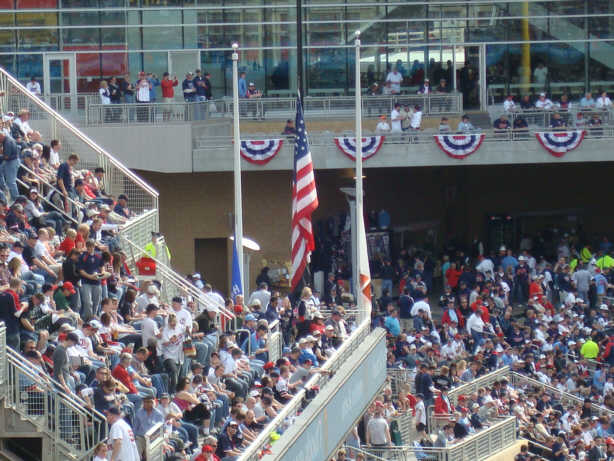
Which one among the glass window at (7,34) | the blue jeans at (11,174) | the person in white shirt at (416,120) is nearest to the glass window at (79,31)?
the glass window at (7,34)

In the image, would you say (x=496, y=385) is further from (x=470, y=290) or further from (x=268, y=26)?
(x=268, y=26)

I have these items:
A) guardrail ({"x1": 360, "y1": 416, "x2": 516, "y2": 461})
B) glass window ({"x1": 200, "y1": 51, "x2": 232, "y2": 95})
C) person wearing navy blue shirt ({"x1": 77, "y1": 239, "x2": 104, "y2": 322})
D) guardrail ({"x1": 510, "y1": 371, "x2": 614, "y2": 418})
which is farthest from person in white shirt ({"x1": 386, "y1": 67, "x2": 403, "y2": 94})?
person wearing navy blue shirt ({"x1": 77, "y1": 239, "x2": 104, "y2": 322})

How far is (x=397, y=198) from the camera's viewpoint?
45062 mm

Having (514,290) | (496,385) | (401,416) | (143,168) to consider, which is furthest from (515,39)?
(401,416)

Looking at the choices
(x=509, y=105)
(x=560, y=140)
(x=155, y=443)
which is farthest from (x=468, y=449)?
(x=509, y=105)

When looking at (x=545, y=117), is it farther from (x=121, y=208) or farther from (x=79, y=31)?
(x=121, y=208)

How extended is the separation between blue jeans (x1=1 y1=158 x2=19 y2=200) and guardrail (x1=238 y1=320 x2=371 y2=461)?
16.8 ft

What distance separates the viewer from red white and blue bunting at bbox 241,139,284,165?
3884 cm

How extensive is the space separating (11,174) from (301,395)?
18.9ft

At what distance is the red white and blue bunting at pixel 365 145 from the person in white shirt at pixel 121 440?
22908mm

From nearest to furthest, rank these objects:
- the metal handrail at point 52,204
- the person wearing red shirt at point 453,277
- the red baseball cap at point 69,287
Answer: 1. the red baseball cap at point 69,287
2. the metal handrail at point 52,204
3. the person wearing red shirt at point 453,277

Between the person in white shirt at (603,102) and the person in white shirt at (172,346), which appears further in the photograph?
the person in white shirt at (603,102)

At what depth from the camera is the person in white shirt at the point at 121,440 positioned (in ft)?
53.6

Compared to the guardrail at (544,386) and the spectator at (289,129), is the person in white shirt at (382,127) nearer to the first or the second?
the spectator at (289,129)
